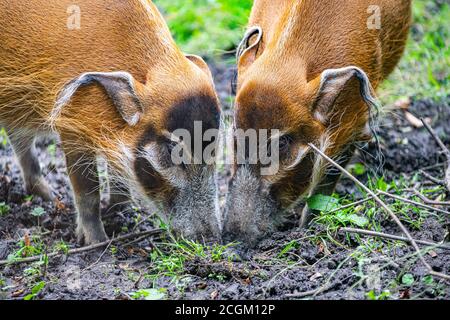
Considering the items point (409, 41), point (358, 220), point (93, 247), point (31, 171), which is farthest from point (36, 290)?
point (409, 41)

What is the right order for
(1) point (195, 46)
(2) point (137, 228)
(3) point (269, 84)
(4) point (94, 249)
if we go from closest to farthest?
1. (3) point (269, 84)
2. (4) point (94, 249)
3. (2) point (137, 228)
4. (1) point (195, 46)

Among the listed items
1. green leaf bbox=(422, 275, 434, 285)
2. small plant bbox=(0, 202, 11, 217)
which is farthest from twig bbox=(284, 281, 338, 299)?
small plant bbox=(0, 202, 11, 217)

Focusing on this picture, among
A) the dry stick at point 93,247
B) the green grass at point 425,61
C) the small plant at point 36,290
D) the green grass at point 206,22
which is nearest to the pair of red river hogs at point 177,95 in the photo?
the dry stick at point 93,247

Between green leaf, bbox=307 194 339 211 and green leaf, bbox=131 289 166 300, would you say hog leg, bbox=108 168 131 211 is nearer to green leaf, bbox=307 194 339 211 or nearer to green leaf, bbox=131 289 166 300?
green leaf, bbox=131 289 166 300

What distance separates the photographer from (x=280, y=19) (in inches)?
204

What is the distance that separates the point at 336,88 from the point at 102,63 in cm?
157

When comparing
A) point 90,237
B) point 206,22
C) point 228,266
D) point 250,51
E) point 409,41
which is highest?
point 250,51

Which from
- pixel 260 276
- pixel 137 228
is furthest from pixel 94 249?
pixel 260 276

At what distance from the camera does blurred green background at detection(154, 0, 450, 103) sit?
24.3 ft

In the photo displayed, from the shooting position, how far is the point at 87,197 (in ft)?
17.0

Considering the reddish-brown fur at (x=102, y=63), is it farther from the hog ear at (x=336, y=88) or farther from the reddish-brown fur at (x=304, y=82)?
the hog ear at (x=336, y=88)

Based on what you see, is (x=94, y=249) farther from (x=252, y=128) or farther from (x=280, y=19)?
(x=280, y=19)

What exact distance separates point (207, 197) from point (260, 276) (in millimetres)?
763

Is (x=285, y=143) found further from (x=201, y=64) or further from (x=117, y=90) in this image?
(x=117, y=90)
